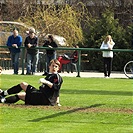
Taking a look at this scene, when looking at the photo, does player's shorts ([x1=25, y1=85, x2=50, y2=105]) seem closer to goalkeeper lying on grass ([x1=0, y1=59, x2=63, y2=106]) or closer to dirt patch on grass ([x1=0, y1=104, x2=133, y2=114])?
goalkeeper lying on grass ([x1=0, y1=59, x2=63, y2=106])

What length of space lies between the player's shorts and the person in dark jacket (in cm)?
1050

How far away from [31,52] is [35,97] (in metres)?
10.9

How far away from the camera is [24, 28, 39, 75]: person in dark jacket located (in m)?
21.7

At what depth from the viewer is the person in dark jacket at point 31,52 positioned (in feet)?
71.2


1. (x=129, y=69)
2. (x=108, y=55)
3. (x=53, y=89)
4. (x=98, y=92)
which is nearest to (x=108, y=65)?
(x=108, y=55)

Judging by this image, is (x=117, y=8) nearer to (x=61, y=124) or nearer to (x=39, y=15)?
(x=39, y=15)

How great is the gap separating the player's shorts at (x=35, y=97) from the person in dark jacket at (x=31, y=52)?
10498mm

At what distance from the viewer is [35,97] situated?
11.1 m

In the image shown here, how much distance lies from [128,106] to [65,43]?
21.0m

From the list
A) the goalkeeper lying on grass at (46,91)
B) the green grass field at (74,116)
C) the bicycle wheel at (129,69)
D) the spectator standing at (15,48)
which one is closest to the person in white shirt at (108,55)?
the bicycle wheel at (129,69)

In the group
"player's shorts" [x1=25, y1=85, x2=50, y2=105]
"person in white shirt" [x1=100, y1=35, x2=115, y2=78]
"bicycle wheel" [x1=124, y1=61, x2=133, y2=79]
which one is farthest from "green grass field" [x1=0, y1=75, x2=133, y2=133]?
"bicycle wheel" [x1=124, y1=61, x2=133, y2=79]

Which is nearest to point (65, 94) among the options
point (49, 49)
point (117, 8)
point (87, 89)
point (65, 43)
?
point (87, 89)

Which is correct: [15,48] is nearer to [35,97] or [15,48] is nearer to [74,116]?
[35,97]

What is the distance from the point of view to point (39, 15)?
33.6m
